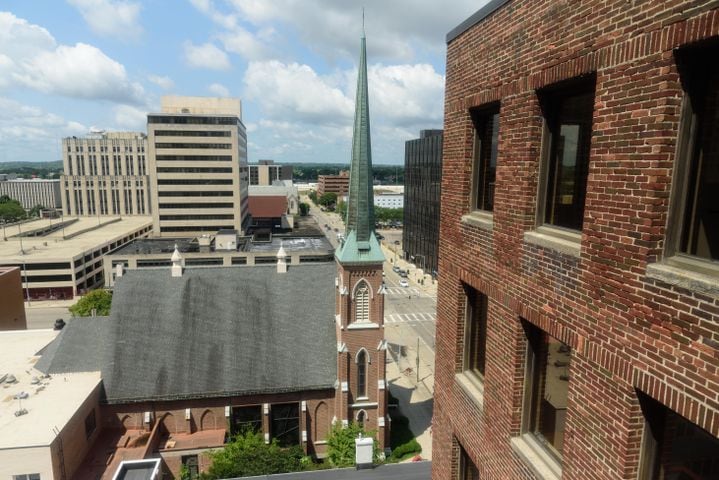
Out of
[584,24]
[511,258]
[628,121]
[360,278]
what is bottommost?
[360,278]

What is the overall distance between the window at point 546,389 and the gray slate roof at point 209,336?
24.7 meters

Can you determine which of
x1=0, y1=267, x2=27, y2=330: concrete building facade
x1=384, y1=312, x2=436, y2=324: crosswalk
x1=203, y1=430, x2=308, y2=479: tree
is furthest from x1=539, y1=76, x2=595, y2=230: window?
x1=384, y1=312, x2=436, y2=324: crosswalk

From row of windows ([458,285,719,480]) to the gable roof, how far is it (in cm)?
11590

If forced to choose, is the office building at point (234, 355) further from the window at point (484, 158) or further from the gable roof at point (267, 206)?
the gable roof at point (267, 206)

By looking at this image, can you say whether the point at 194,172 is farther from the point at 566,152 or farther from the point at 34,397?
the point at 566,152

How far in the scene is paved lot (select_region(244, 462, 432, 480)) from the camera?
47.5ft

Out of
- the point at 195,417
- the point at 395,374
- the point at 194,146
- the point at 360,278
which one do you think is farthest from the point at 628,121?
the point at 194,146

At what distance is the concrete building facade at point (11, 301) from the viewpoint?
1699 inches

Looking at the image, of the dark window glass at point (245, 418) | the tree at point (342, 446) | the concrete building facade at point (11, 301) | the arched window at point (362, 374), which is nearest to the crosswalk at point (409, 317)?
the arched window at point (362, 374)

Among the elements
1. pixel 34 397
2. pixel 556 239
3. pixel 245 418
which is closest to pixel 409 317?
pixel 245 418

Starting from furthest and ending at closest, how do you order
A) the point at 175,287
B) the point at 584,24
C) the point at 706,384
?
1. the point at 175,287
2. the point at 584,24
3. the point at 706,384

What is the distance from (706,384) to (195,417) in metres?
30.6

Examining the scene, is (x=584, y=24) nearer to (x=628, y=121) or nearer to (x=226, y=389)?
(x=628, y=121)

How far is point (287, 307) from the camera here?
31703mm
